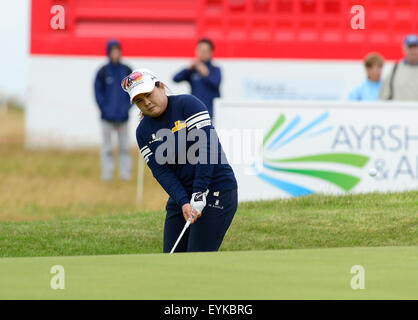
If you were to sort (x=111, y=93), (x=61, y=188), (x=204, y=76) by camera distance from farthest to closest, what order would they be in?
(x=61, y=188)
(x=111, y=93)
(x=204, y=76)

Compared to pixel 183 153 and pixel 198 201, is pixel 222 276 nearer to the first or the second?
pixel 198 201

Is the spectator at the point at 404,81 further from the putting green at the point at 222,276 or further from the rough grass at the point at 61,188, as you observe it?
the putting green at the point at 222,276

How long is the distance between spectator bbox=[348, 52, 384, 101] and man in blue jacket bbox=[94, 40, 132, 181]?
395 cm

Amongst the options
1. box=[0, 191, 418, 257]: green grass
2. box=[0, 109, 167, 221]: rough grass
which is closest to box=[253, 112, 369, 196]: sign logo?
box=[0, 191, 418, 257]: green grass

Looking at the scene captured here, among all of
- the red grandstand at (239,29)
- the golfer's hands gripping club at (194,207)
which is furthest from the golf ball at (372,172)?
the red grandstand at (239,29)

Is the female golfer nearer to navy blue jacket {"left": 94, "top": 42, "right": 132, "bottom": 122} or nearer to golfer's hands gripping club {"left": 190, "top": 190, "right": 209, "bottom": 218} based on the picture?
golfer's hands gripping club {"left": 190, "top": 190, "right": 209, "bottom": 218}

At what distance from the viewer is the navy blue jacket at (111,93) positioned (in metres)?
16.3

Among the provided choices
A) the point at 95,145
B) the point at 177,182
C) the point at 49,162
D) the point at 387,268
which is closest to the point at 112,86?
the point at 49,162

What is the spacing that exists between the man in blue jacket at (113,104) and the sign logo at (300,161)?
4.17 metres

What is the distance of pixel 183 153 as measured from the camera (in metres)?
7.20

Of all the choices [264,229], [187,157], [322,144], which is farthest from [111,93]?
[187,157]

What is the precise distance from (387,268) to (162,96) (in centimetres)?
202

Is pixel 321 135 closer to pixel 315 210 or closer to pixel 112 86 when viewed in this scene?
pixel 315 210

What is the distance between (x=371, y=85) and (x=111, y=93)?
14.8ft
